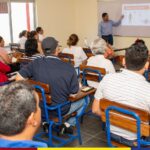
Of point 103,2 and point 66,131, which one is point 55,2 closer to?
point 103,2

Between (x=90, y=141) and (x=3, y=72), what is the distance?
159 cm

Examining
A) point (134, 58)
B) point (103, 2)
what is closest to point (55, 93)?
point (134, 58)

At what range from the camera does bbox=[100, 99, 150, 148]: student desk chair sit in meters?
1.93

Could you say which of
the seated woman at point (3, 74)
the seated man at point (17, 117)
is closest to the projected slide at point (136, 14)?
the seated woman at point (3, 74)

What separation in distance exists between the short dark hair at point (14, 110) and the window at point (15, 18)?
7.30m

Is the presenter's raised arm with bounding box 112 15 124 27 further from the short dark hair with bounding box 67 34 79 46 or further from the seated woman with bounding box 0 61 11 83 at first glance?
the seated woman with bounding box 0 61 11 83

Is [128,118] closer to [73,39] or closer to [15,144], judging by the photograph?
[15,144]

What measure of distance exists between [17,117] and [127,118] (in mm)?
1039

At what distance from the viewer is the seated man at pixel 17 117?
119 cm

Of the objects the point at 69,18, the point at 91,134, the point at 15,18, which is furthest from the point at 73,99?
the point at 69,18

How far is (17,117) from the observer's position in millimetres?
1196

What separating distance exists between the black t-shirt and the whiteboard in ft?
18.7

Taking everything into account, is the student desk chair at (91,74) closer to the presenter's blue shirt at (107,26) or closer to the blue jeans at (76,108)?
the blue jeans at (76,108)

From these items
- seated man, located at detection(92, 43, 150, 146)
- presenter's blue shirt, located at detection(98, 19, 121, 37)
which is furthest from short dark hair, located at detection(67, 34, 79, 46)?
presenter's blue shirt, located at detection(98, 19, 121, 37)
